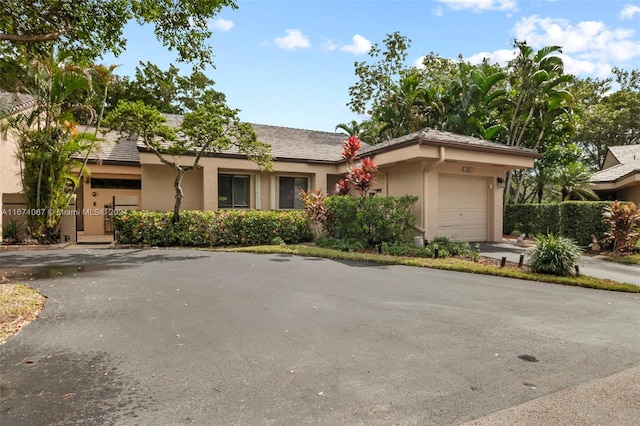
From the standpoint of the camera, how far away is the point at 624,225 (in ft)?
34.4

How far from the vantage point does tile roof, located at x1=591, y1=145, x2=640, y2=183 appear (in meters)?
17.7

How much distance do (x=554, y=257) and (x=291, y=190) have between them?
11269 millimetres

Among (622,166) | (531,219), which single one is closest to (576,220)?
(531,219)

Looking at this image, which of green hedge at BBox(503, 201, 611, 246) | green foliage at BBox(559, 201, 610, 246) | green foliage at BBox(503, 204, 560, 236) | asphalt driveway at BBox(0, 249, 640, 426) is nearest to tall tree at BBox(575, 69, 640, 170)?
green foliage at BBox(503, 204, 560, 236)

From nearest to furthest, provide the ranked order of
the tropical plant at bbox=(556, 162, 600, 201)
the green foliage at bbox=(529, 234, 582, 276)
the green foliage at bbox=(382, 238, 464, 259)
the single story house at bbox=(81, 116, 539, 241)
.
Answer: the green foliage at bbox=(529, 234, 582, 276)
the green foliage at bbox=(382, 238, 464, 259)
the single story house at bbox=(81, 116, 539, 241)
the tropical plant at bbox=(556, 162, 600, 201)

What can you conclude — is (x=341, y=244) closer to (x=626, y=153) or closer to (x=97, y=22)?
(x=97, y=22)

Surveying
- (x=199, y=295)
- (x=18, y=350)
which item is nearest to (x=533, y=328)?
(x=199, y=295)

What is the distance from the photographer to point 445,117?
71.3 feet

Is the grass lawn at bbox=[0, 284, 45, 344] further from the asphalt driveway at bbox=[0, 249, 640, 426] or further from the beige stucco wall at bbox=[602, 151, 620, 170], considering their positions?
the beige stucco wall at bbox=[602, 151, 620, 170]

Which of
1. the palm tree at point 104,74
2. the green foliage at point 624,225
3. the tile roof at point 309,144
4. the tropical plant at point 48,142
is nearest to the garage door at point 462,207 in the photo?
the tile roof at point 309,144

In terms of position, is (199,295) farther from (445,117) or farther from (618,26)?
(445,117)

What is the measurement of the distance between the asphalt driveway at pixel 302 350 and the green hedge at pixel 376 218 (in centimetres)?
462

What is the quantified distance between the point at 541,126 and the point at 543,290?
1635cm

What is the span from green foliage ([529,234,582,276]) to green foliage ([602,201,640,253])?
3.76 m
